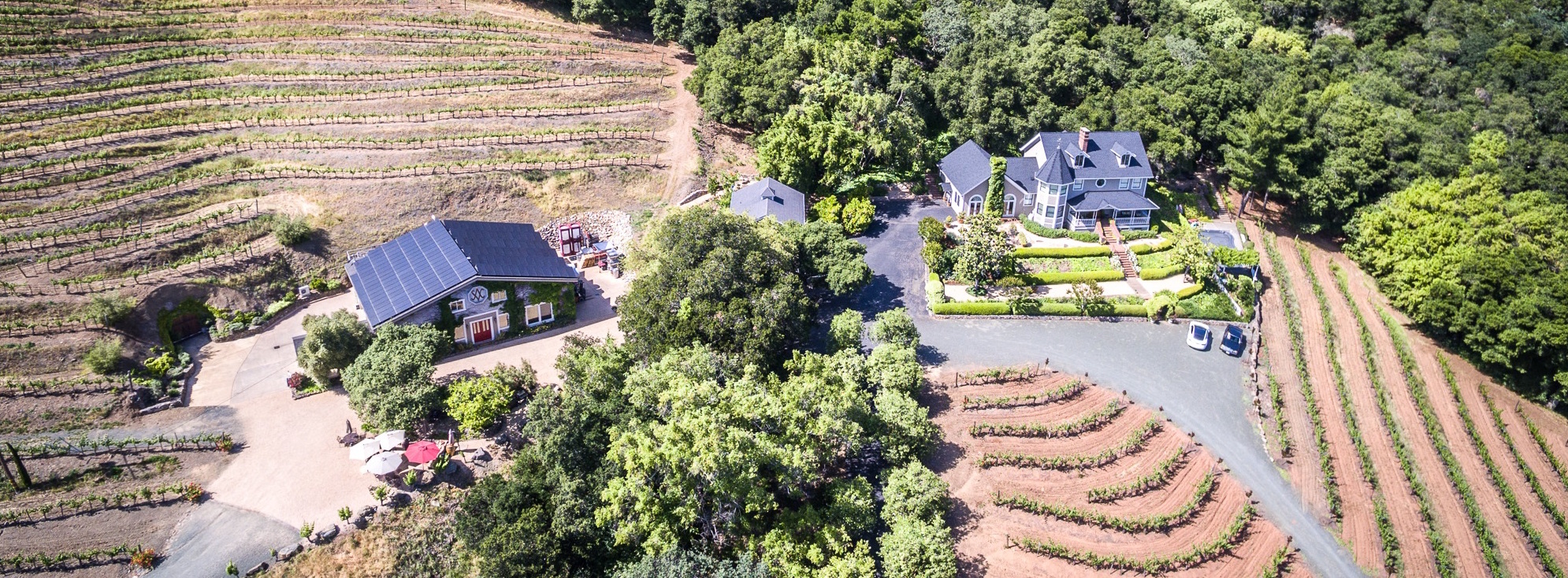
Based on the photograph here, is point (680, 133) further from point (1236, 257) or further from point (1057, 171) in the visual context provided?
point (1236, 257)

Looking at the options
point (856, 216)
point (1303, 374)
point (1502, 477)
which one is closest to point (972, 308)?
point (856, 216)

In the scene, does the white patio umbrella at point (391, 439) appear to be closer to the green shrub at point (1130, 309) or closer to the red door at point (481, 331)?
the red door at point (481, 331)

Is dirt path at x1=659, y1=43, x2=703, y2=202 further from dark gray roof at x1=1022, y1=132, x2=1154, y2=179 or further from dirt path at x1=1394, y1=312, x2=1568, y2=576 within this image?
dirt path at x1=1394, y1=312, x2=1568, y2=576

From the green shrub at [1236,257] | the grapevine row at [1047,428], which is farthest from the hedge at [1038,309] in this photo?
the grapevine row at [1047,428]

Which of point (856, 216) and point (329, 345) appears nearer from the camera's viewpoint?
point (329, 345)

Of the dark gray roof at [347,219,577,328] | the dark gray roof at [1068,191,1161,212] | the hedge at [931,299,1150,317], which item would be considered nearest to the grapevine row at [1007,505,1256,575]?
the hedge at [931,299,1150,317]

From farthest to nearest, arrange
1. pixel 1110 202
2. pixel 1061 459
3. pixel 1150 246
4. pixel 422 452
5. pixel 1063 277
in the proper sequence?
1. pixel 1110 202
2. pixel 1150 246
3. pixel 1063 277
4. pixel 1061 459
5. pixel 422 452
